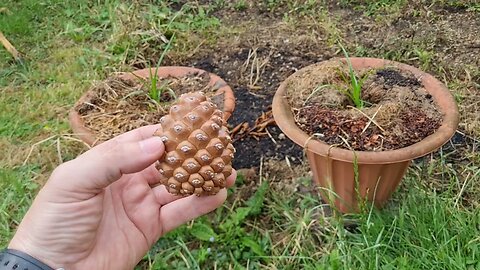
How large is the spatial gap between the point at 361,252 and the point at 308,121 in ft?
1.92

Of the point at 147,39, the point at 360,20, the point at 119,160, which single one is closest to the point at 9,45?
the point at 147,39

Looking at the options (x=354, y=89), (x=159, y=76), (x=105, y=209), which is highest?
(x=105, y=209)

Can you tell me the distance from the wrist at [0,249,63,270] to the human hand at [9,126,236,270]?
3 centimetres

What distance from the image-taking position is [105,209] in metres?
2.12

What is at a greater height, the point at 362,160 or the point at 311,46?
the point at 362,160

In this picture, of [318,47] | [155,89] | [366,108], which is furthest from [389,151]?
[318,47]

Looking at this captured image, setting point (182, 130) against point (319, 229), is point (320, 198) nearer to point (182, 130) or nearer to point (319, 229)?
point (319, 229)

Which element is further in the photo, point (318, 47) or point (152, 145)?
point (318, 47)

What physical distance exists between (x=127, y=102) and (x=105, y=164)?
1347mm

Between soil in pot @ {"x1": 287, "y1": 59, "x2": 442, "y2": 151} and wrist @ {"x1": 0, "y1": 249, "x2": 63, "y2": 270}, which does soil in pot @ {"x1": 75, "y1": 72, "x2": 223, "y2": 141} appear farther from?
wrist @ {"x1": 0, "y1": 249, "x2": 63, "y2": 270}

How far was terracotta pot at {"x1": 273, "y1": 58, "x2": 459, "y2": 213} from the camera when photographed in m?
2.45

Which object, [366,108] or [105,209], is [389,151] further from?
[105,209]

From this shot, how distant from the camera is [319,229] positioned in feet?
9.06

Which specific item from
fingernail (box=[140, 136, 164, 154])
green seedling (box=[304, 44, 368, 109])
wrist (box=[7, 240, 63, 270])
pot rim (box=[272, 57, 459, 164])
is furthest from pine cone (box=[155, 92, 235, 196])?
green seedling (box=[304, 44, 368, 109])
